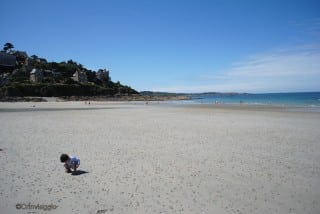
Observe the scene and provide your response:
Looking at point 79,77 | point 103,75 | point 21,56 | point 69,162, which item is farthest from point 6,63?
point 69,162

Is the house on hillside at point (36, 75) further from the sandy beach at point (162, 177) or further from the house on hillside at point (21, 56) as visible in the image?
the sandy beach at point (162, 177)

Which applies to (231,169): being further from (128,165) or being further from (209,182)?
(128,165)

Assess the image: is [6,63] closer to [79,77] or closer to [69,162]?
[79,77]

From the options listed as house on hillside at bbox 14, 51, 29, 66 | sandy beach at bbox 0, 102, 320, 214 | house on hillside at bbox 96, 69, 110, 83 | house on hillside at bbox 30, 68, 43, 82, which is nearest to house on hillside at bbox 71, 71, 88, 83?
house on hillside at bbox 30, 68, 43, 82

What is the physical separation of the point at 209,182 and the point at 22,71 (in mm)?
113799

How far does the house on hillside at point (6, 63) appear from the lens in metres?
110

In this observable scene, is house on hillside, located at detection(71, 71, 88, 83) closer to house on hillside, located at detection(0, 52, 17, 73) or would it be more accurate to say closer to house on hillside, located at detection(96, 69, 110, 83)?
house on hillside, located at detection(96, 69, 110, 83)

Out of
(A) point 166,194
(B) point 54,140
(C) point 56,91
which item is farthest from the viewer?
(C) point 56,91

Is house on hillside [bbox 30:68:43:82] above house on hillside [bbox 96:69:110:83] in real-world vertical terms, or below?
below

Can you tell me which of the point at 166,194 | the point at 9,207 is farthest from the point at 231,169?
the point at 9,207

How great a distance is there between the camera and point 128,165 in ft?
29.5

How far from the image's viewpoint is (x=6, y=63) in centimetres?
11231

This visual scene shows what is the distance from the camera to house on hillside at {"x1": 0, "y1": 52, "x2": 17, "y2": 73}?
110412mm

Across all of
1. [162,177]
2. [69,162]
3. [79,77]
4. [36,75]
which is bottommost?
[162,177]
